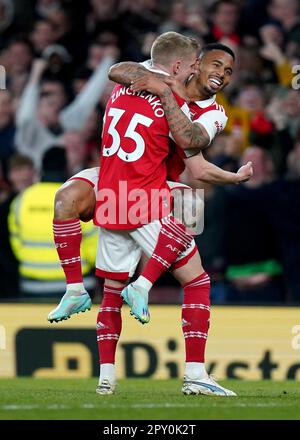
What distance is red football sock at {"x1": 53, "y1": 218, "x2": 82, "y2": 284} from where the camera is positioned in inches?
336

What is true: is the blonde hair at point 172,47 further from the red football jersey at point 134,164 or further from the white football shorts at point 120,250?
the white football shorts at point 120,250

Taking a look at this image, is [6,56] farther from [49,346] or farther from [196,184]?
[49,346]

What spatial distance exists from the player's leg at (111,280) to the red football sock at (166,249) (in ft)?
0.77

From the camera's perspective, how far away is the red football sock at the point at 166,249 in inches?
329

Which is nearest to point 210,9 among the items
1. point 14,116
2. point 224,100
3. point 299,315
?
point 224,100

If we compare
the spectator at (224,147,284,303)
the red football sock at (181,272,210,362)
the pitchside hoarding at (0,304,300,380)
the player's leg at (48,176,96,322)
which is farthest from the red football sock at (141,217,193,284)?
the spectator at (224,147,284,303)

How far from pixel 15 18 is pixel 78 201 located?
30.5 ft

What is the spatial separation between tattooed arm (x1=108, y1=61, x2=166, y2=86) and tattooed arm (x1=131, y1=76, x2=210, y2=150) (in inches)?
1.2

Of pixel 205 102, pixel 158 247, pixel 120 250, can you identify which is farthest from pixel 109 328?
pixel 205 102

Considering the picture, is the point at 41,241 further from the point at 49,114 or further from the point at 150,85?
the point at 150,85

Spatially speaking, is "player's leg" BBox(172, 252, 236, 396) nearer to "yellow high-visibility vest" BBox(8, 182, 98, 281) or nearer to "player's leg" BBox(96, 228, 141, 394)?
"player's leg" BBox(96, 228, 141, 394)

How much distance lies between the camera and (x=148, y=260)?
27.8 feet

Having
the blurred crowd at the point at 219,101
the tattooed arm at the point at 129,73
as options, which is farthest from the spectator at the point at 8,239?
the tattooed arm at the point at 129,73

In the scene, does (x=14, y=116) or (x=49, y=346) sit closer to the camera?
(x=49, y=346)
